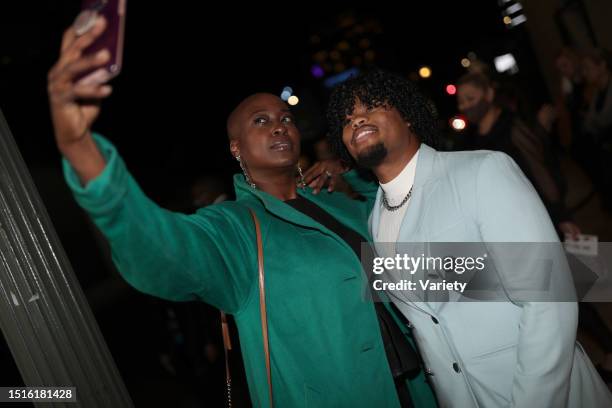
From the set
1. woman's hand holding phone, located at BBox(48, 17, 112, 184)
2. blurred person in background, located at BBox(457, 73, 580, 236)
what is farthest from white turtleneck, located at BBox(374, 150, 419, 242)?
blurred person in background, located at BBox(457, 73, 580, 236)

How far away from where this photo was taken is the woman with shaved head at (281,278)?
1.40m

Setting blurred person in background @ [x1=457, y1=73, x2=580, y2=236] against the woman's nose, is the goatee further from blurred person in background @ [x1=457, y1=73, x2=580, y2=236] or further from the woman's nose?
blurred person in background @ [x1=457, y1=73, x2=580, y2=236]

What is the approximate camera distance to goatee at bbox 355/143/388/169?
6.01ft

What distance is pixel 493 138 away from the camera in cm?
349

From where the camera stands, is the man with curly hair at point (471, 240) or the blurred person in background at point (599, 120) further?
the blurred person in background at point (599, 120)

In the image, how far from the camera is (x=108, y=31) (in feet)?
3.22

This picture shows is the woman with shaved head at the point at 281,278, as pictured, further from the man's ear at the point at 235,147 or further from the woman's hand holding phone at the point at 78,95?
the woman's hand holding phone at the point at 78,95

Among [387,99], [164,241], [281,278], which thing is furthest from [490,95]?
[164,241]

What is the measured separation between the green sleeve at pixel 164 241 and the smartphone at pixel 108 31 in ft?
0.71

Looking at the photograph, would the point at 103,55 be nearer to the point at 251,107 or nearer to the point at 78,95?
the point at 78,95

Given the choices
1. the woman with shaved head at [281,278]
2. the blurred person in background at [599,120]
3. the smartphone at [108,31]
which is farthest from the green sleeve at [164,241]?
the blurred person in background at [599,120]

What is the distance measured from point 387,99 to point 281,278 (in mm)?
998

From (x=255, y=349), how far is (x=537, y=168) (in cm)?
278

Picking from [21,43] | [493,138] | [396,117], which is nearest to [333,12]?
[21,43]
